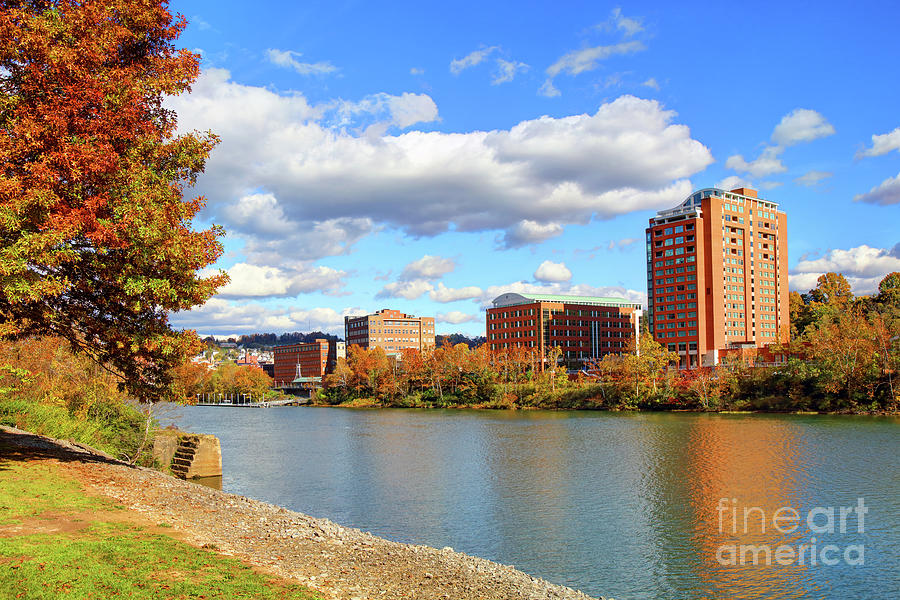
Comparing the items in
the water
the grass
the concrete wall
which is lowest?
the water

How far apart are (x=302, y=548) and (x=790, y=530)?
844 inches

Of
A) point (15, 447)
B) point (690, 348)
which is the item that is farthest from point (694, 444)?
point (690, 348)

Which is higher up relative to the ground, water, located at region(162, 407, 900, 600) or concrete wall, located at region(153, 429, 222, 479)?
concrete wall, located at region(153, 429, 222, 479)

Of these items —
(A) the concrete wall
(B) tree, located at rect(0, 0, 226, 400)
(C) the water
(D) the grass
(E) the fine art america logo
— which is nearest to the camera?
(D) the grass

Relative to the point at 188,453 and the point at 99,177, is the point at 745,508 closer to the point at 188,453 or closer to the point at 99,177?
the point at 99,177

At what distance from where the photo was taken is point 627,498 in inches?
1471

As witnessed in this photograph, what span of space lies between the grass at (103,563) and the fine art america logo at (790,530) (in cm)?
1815

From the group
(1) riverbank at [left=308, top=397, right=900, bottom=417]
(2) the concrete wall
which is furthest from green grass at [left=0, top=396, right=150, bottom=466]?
(1) riverbank at [left=308, top=397, right=900, bottom=417]

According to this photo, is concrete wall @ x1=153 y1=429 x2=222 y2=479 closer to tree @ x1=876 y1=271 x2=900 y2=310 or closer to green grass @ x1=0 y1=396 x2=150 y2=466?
green grass @ x1=0 y1=396 x2=150 y2=466

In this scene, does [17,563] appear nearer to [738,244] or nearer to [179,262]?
[179,262]

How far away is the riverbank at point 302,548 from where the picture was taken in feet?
57.8

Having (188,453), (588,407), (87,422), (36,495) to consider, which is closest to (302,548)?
(36,495)

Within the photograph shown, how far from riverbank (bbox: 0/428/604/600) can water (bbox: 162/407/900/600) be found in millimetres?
4522

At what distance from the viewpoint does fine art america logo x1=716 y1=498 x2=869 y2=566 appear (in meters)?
25.6
